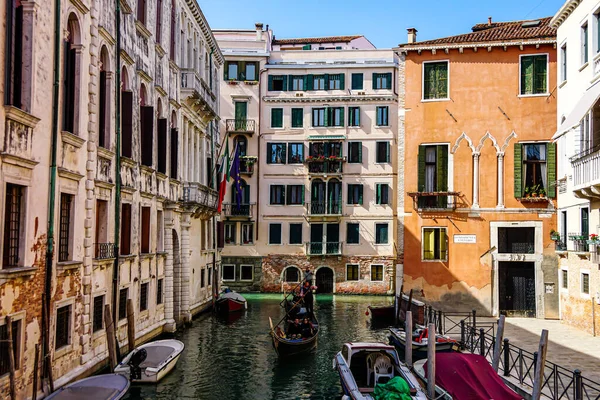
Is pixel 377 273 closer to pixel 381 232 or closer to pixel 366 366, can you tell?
pixel 381 232

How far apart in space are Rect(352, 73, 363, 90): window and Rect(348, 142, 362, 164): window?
306 centimetres

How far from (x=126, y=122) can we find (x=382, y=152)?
70.6 feet

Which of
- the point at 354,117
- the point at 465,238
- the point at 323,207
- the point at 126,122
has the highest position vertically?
the point at 354,117

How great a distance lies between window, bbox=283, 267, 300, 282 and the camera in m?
36.1

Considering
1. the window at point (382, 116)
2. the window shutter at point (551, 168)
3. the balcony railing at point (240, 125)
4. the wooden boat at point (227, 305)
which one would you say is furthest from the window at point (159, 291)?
the window at point (382, 116)

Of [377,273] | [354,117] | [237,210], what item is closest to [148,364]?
[237,210]

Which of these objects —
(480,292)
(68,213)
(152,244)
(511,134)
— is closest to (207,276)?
(152,244)

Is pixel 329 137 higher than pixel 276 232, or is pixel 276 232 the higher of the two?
pixel 329 137

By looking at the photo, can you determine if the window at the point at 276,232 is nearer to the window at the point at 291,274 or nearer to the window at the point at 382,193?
the window at the point at 291,274

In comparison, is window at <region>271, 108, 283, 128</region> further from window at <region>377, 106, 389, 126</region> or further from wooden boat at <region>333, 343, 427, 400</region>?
wooden boat at <region>333, 343, 427, 400</region>

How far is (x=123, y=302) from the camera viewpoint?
16.5m

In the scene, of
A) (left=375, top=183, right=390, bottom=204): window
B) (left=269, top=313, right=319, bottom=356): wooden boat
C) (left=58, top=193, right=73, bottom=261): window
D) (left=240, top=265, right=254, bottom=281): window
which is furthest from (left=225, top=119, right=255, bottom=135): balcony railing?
(left=58, top=193, right=73, bottom=261): window

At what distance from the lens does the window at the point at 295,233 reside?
36.1 meters

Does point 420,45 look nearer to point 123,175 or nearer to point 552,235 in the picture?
point 552,235
